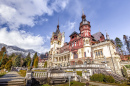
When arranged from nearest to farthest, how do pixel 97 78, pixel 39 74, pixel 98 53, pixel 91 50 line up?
1. pixel 39 74
2. pixel 97 78
3. pixel 98 53
4. pixel 91 50

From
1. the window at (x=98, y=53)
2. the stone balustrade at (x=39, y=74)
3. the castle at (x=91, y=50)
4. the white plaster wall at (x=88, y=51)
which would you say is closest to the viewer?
the stone balustrade at (x=39, y=74)

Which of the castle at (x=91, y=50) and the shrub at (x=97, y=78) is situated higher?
the castle at (x=91, y=50)

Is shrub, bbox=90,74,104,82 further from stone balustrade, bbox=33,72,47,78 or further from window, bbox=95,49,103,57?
window, bbox=95,49,103,57

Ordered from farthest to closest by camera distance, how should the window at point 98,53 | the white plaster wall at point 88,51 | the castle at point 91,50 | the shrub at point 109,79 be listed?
the white plaster wall at point 88,51 < the window at point 98,53 < the castle at point 91,50 < the shrub at point 109,79

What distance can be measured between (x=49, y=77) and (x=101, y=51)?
26173 millimetres

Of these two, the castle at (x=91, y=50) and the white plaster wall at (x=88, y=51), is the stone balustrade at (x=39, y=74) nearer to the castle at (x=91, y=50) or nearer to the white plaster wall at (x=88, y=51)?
the castle at (x=91, y=50)

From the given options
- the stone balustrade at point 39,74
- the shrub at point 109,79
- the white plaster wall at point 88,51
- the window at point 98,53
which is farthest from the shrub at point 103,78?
the white plaster wall at point 88,51

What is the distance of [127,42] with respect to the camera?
45281 millimetres

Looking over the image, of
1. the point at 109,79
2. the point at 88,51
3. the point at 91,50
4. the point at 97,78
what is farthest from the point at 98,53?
the point at 109,79

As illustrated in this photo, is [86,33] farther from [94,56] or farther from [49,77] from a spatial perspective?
[49,77]

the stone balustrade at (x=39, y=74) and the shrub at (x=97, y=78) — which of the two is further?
the shrub at (x=97, y=78)

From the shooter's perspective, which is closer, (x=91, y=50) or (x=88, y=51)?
(x=88, y=51)

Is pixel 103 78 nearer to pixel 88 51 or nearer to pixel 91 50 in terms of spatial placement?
pixel 88 51

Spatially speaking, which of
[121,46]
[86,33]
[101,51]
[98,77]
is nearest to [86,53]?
[101,51]
